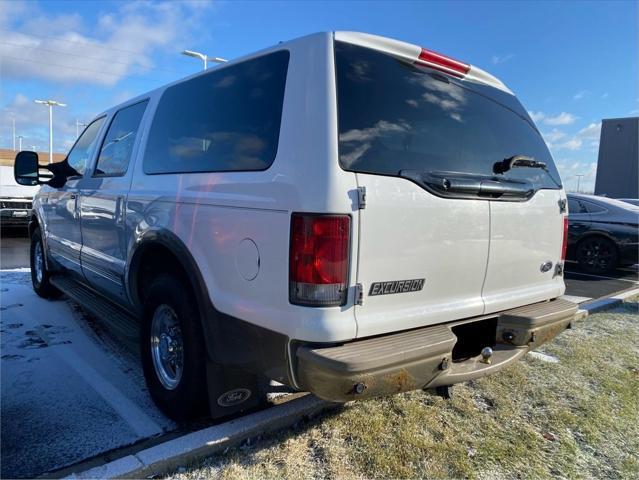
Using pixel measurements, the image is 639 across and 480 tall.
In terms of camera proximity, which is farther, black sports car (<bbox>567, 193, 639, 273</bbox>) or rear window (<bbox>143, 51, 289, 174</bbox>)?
black sports car (<bbox>567, 193, 639, 273</bbox>)

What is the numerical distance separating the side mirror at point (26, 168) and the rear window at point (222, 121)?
7.41 feet

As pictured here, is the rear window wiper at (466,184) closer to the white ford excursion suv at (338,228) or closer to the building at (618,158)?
the white ford excursion suv at (338,228)

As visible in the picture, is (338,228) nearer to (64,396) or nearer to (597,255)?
(64,396)

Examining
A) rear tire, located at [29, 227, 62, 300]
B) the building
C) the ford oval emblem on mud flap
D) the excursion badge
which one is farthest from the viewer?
the building

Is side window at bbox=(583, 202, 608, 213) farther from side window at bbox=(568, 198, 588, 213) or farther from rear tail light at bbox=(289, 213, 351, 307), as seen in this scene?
rear tail light at bbox=(289, 213, 351, 307)

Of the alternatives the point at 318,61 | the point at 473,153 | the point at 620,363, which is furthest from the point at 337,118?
the point at 620,363

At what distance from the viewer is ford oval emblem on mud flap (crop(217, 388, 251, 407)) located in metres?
2.73

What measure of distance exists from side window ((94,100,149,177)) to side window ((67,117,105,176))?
0.34m

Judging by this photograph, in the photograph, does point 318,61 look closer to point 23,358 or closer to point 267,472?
point 267,472

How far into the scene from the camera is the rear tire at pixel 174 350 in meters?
2.75

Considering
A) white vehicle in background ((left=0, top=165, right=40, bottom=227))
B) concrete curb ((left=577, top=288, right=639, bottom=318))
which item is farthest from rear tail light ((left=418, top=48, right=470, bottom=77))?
white vehicle in background ((left=0, top=165, right=40, bottom=227))

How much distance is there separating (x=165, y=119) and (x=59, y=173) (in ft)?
7.84

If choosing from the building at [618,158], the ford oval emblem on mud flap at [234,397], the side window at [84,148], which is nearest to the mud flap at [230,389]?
the ford oval emblem on mud flap at [234,397]

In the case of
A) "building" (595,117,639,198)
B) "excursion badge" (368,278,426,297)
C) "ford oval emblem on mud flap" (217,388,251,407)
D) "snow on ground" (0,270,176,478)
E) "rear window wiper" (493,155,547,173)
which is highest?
"building" (595,117,639,198)
